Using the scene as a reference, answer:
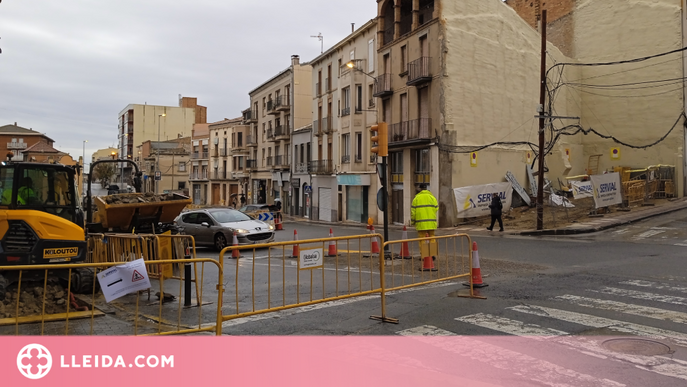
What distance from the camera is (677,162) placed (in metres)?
29.6

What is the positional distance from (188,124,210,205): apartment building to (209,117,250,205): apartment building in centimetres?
203

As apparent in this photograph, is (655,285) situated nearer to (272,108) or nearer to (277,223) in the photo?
(277,223)

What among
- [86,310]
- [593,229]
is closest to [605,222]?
[593,229]

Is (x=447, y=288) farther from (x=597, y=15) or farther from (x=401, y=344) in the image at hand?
(x=597, y=15)

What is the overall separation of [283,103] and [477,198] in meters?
29.9

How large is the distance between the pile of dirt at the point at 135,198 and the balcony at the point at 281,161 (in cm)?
3635

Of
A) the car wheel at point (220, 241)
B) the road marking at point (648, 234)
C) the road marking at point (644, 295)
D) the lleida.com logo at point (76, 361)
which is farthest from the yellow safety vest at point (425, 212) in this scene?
the road marking at point (648, 234)

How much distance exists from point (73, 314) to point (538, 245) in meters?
13.6

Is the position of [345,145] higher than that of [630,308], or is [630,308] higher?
[345,145]

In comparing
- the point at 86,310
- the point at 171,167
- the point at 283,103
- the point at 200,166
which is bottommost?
the point at 86,310

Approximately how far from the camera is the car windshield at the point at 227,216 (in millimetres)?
19219

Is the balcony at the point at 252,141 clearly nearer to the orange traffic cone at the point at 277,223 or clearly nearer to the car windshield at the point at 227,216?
the orange traffic cone at the point at 277,223

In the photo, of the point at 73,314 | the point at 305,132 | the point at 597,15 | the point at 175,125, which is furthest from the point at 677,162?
the point at 175,125

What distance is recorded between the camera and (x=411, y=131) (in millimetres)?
30266
